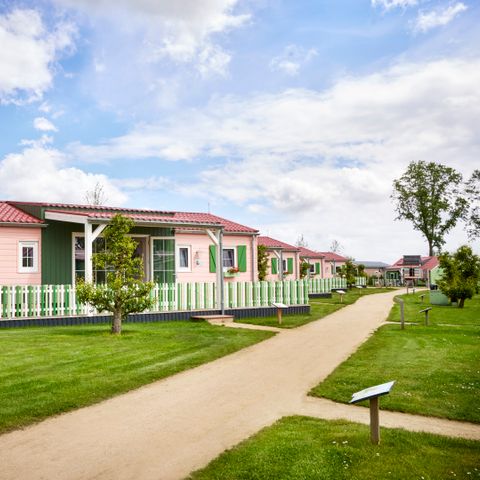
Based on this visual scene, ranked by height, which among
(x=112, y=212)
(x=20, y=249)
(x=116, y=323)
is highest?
(x=112, y=212)

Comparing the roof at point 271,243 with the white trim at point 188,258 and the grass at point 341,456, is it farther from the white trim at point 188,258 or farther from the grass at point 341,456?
the grass at point 341,456

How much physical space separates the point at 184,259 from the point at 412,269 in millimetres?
39159

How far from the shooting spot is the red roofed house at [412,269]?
51.3 metres

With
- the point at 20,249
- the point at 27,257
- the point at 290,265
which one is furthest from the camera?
the point at 290,265

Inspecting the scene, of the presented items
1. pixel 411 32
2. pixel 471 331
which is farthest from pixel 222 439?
pixel 411 32

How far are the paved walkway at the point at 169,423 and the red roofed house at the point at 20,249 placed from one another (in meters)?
9.99

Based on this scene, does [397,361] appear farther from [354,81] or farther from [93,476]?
[354,81]

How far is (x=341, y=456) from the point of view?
188 inches

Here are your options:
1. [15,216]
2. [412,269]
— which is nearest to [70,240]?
[15,216]

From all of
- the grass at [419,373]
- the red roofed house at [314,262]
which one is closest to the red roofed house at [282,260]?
the red roofed house at [314,262]

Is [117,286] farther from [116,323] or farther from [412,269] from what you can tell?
[412,269]

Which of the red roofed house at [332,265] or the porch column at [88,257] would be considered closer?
the porch column at [88,257]

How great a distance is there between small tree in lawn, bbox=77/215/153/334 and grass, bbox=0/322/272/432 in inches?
25.2

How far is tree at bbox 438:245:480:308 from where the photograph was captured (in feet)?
81.0
